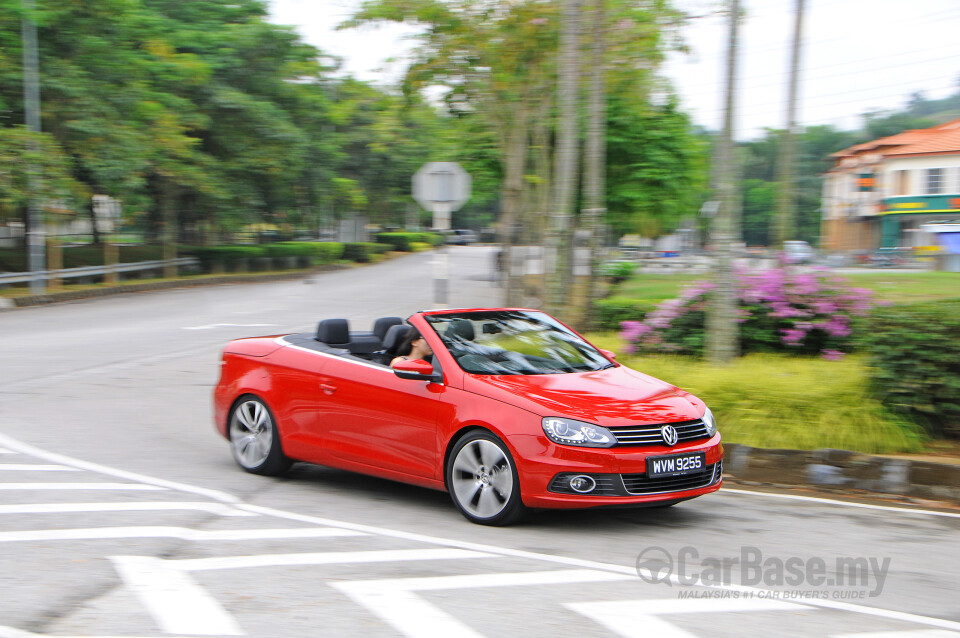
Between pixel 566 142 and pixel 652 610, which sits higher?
pixel 566 142

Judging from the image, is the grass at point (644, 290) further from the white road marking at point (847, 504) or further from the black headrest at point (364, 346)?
the black headrest at point (364, 346)

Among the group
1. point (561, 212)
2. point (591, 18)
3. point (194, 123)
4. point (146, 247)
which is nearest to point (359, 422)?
point (561, 212)

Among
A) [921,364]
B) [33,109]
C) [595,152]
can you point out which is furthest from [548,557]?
[33,109]

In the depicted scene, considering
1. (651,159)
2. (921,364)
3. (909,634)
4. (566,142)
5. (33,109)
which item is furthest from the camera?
(651,159)

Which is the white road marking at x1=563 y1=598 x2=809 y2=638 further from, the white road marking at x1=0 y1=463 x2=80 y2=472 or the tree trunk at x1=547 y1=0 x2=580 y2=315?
the tree trunk at x1=547 y1=0 x2=580 y2=315

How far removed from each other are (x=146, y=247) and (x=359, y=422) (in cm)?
3879

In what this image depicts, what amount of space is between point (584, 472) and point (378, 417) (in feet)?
5.41

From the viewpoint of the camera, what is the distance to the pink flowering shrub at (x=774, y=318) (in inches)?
452

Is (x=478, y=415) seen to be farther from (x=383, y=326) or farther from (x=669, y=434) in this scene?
(x=383, y=326)

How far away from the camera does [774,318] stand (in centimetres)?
1165

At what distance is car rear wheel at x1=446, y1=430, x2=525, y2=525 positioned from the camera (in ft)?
19.8

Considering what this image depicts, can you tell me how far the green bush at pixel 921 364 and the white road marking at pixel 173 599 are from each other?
603 cm

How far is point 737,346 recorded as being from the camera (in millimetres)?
11477

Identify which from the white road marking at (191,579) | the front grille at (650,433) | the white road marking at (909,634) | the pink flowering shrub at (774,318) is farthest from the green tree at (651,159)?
the white road marking at (909,634)
